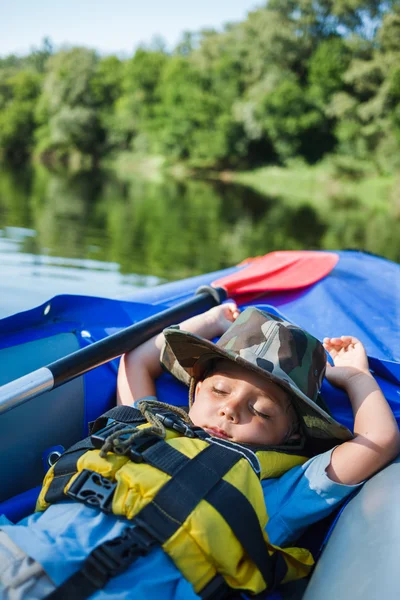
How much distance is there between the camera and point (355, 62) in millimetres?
28266

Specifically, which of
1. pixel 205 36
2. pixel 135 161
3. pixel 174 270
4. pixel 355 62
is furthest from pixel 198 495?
pixel 205 36

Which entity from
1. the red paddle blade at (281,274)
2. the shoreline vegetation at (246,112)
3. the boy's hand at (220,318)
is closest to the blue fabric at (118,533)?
the boy's hand at (220,318)

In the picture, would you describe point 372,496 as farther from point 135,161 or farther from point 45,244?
point 135,161

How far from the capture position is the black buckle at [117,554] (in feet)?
3.51

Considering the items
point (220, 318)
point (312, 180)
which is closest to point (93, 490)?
point (220, 318)

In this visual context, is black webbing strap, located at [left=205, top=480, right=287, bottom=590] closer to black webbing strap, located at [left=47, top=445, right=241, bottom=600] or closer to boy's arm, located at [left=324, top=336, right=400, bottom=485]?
black webbing strap, located at [left=47, top=445, right=241, bottom=600]

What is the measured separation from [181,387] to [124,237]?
263 inches

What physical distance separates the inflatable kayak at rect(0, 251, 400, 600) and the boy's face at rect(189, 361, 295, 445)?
10.0 inches

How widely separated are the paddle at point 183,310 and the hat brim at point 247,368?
225mm

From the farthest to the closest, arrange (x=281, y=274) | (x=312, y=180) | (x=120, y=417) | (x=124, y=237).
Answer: (x=312, y=180)
(x=124, y=237)
(x=281, y=274)
(x=120, y=417)

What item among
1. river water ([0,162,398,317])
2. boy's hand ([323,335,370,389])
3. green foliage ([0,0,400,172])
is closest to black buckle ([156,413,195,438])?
boy's hand ([323,335,370,389])

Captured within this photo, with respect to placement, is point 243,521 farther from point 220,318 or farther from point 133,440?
point 220,318

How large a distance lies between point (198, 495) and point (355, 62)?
30.3 m

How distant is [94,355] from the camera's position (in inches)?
68.0
